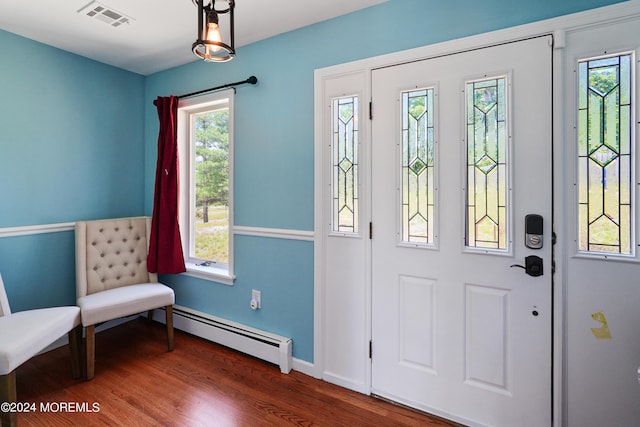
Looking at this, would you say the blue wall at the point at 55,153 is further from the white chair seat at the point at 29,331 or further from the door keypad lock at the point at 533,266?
the door keypad lock at the point at 533,266

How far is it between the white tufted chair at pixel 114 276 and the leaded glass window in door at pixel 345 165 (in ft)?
5.19

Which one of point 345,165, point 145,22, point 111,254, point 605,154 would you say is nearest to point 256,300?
point 345,165

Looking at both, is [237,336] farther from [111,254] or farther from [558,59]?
[558,59]

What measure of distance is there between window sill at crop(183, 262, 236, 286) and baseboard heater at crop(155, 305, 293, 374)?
32 cm

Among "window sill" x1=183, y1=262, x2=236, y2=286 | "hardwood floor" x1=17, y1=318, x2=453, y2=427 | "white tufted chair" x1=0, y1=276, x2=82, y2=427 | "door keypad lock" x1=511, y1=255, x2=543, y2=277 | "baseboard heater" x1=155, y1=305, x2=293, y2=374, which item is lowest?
"hardwood floor" x1=17, y1=318, x2=453, y2=427

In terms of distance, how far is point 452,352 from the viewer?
169cm

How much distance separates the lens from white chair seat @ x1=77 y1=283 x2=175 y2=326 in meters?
2.09

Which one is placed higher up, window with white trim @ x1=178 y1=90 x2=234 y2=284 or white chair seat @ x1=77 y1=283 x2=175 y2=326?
window with white trim @ x1=178 y1=90 x2=234 y2=284

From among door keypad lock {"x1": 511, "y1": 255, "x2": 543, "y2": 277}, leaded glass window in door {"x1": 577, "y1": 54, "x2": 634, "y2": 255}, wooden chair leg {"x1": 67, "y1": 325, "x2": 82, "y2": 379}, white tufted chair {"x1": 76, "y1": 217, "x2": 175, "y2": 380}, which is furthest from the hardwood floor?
leaded glass window in door {"x1": 577, "y1": 54, "x2": 634, "y2": 255}

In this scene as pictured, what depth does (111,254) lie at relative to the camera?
259 centimetres

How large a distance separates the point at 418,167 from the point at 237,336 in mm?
1835

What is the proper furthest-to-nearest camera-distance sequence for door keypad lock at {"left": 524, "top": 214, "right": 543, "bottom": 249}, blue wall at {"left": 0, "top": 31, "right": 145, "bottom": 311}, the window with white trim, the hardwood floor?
1. the window with white trim
2. blue wall at {"left": 0, "top": 31, "right": 145, "bottom": 311}
3. the hardwood floor
4. door keypad lock at {"left": 524, "top": 214, "right": 543, "bottom": 249}

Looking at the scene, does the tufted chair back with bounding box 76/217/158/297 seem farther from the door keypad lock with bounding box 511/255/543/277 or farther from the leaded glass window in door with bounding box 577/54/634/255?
the leaded glass window in door with bounding box 577/54/634/255

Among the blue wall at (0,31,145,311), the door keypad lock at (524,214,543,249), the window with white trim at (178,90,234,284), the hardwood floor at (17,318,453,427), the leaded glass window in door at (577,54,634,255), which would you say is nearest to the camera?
the leaded glass window in door at (577,54,634,255)
